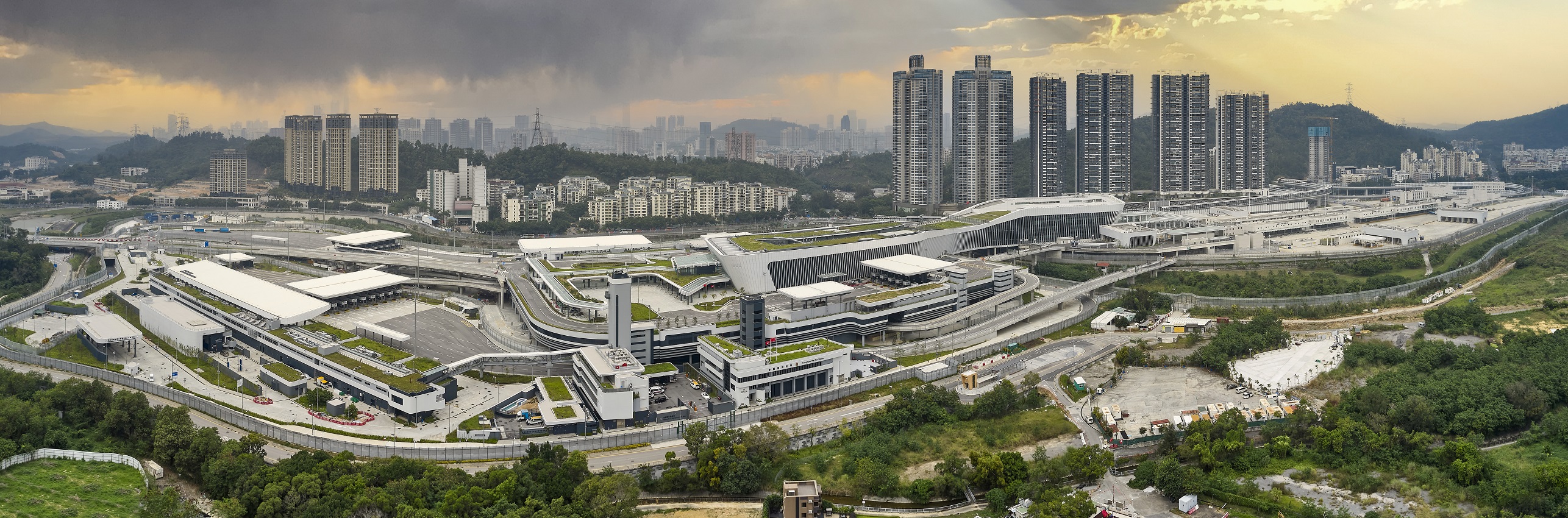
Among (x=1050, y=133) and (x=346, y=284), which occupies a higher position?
(x=1050, y=133)

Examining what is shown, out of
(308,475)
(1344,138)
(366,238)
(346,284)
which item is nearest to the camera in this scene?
(308,475)

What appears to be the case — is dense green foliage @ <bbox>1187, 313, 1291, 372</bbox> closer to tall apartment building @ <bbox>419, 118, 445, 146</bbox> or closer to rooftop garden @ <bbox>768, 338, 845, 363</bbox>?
rooftop garden @ <bbox>768, 338, 845, 363</bbox>

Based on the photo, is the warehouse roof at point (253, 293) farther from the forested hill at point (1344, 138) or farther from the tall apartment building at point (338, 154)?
the forested hill at point (1344, 138)

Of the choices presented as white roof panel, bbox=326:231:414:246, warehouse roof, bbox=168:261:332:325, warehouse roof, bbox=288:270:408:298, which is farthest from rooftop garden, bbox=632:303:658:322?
white roof panel, bbox=326:231:414:246

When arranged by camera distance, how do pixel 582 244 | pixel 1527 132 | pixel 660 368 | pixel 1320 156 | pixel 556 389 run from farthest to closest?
pixel 1527 132
pixel 1320 156
pixel 582 244
pixel 660 368
pixel 556 389

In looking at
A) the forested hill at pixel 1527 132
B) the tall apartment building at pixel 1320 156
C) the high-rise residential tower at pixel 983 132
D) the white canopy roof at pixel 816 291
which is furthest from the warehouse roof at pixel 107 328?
the forested hill at pixel 1527 132

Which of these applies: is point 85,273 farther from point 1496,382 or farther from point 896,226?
point 1496,382

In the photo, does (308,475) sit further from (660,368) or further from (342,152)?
(342,152)

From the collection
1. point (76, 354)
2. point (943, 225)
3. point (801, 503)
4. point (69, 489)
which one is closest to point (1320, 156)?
point (943, 225)
